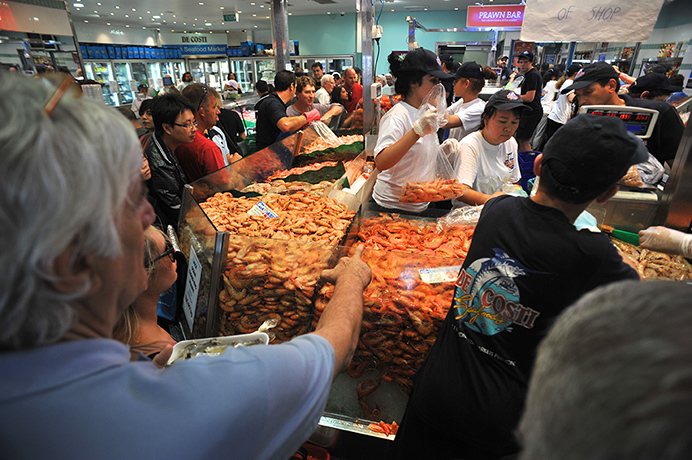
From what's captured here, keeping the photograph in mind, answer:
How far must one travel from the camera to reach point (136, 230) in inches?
28.2

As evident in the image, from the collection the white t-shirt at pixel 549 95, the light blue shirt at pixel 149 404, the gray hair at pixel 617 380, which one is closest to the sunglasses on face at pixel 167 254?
the light blue shirt at pixel 149 404

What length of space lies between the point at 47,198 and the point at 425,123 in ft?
8.43

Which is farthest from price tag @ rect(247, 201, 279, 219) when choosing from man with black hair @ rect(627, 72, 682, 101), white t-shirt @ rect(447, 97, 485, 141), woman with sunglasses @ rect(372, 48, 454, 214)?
man with black hair @ rect(627, 72, 682, 101)

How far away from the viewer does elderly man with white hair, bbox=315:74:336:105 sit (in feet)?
26.6

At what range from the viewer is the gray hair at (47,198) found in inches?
19.9

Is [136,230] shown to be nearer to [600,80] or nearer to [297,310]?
[297,310]

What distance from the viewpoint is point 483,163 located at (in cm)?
311

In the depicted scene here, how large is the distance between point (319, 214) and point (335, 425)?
1.40 meters

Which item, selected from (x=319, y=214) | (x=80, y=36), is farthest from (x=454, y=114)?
(x=80, y=36)

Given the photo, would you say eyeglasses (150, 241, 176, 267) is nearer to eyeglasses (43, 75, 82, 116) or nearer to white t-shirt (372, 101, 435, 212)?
eyeglasses (43, 75, 82, 116)

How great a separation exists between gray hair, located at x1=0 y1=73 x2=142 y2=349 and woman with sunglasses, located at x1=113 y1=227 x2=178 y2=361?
3.58ft

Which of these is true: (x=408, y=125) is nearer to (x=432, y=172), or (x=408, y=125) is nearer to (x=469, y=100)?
(x=432, y=172)

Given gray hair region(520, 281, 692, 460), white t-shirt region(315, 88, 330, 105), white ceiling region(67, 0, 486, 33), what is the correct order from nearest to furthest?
gray hair region(520, 281, 692, 460), white t-shirt region(315, 88, 330, 105), white ceiling region(67, 0, 486, 33)

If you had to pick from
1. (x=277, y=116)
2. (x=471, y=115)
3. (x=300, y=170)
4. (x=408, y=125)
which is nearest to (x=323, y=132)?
(x=277, y=116)
